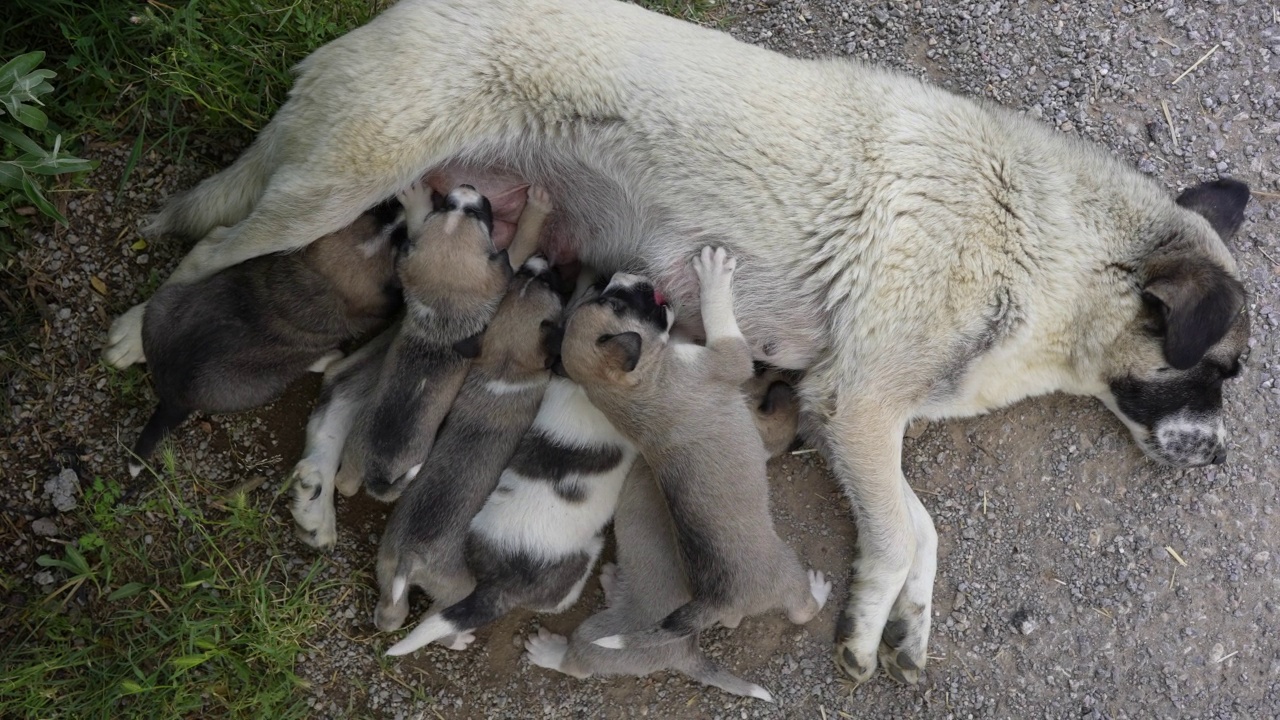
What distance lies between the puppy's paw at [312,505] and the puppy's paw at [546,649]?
1.17 meters

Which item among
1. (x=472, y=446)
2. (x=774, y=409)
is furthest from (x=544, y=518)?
(x=774, y=409)

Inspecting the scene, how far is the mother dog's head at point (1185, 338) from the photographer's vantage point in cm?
404

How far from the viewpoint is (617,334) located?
4000 millimetres

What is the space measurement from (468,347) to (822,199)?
5.70ft

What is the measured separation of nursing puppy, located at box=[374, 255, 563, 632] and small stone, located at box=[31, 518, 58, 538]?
176 cm

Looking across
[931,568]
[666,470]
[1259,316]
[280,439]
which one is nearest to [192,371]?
[280,439]

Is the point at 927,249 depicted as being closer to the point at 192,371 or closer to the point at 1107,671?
the point at 1107,671

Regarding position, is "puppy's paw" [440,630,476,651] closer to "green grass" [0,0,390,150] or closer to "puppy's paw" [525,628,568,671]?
"puppy's paw" [525,628,568,671]

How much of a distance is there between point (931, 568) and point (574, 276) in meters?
2.34

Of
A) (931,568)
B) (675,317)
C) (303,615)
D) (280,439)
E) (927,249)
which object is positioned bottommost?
(303,615)

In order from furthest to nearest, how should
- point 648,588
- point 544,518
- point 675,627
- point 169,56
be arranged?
point 169,56, point 648,588, point 544,518, point 675,627

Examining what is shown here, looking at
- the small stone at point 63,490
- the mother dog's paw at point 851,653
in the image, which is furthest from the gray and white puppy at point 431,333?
the mother dog's paw at point 851,653

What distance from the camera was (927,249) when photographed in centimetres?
414

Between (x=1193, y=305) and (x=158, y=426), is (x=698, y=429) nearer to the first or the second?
(x=1193, y=305)
